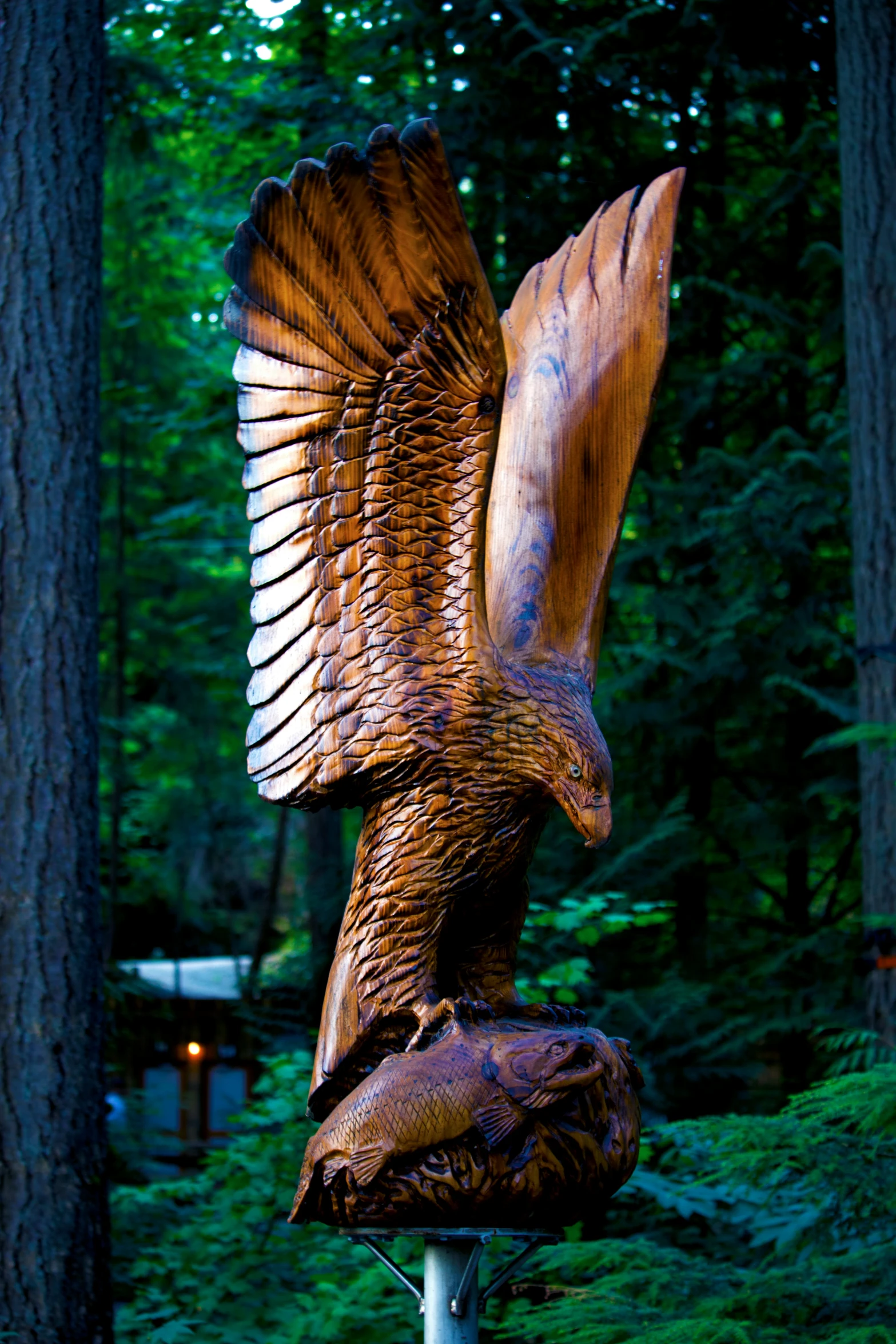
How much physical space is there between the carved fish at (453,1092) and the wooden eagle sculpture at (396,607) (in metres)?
0.12

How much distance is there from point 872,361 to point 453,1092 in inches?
151

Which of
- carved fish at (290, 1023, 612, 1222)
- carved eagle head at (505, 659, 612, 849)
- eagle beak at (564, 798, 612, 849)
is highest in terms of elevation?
carved eagle head at (505, 659, 612, 849)

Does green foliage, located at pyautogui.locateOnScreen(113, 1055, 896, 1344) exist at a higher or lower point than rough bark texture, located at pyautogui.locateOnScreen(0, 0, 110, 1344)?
lower

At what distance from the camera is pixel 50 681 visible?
4.06m

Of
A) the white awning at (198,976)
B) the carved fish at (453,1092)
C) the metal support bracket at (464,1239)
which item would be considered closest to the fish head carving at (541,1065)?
the carved fish at (453,1092)

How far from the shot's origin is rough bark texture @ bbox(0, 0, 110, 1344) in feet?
12.3

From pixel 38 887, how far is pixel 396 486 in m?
2.48

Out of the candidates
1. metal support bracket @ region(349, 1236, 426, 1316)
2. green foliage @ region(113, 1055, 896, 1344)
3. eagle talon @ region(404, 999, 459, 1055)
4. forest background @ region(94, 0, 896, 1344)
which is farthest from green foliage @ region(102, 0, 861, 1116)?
eagle talon @ region(404, 999, 459, 1055)

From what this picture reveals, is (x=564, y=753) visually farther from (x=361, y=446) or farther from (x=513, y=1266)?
(x=513, y=1266)

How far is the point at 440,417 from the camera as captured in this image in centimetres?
199

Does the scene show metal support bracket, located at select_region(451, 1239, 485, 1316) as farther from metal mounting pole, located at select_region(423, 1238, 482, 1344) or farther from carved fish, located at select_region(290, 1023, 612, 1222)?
carved fish, located at select_region(290, 1023, 612, 1222)

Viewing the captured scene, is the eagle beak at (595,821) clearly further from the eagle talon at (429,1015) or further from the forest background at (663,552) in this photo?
the forest background at (663,552)

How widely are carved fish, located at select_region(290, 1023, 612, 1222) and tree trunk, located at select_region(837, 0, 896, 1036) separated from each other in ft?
10.0

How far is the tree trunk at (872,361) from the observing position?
4.64 metres
